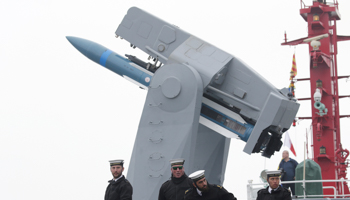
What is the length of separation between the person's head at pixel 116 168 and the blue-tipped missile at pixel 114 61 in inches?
293

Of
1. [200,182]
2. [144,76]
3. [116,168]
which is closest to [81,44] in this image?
[144,76]

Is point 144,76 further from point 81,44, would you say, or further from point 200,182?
point 200,182

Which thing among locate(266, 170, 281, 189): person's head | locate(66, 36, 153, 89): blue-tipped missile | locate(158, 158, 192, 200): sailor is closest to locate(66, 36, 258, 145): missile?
locate(66, 36, 153, 89): blue-tipped missile

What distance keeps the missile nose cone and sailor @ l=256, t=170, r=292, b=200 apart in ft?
35.3

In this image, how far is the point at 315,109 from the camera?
22703 mm

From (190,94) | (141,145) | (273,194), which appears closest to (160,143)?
(141,145)

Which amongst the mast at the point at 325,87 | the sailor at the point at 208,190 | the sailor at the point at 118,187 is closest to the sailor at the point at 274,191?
the sailor at the point at 208,190

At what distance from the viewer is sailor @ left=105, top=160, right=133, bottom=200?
856 centimetres

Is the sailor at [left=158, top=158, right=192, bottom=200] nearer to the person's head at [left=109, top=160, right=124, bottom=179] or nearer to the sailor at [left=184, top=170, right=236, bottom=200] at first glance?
the person's head at [left=109, top=160, right=124, bottom=179]

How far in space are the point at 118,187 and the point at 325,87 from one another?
15854 mm

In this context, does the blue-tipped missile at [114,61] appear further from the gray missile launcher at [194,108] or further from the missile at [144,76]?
the gray missile launcher at [194,108]

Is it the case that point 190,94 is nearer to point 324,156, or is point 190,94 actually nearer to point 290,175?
point 290,175

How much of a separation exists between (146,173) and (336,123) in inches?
429

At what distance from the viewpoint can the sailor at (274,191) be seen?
7.97 meters
